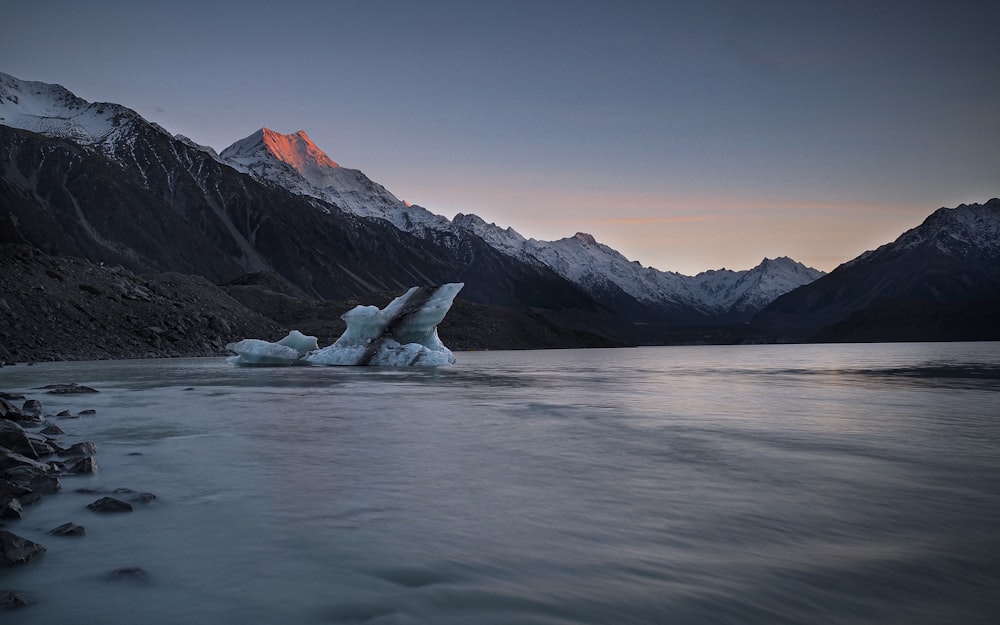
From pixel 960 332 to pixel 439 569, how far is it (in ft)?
663

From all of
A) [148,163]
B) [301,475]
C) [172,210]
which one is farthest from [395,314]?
[148,163]

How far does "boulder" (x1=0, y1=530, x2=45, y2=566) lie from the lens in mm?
5039

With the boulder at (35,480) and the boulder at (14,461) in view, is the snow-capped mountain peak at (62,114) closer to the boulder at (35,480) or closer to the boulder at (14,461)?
the boulder at (14,461)

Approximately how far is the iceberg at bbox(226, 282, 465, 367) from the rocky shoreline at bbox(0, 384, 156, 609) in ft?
93.5

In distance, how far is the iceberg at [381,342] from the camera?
1566 inches

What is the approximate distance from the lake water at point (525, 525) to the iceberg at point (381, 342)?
2535cm

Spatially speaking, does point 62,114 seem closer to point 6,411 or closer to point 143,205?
point 143,205

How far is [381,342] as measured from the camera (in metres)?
41.8

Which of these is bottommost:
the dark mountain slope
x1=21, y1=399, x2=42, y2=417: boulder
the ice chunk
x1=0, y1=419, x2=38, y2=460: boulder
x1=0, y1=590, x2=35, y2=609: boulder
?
x1=21, y1=399, x2=42, y2=417: boulder

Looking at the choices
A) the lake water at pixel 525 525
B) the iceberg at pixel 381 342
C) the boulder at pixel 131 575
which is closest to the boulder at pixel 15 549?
the lake water at pixel 525 525

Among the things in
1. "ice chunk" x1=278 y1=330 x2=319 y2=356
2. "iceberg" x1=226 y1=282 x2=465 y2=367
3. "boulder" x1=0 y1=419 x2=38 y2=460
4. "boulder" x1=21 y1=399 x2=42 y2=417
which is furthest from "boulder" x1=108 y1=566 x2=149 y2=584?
"ice chunk" x1=278 y1=330 x2=319 y2=356

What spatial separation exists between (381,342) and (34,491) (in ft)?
114

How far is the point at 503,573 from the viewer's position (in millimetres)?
5047

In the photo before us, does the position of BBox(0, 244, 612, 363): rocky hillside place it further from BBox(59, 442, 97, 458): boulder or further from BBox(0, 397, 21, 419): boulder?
BBox(59, 442, 97, 458): boulder
